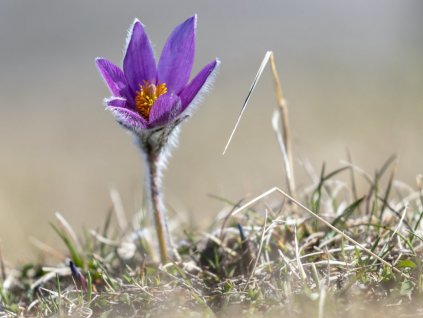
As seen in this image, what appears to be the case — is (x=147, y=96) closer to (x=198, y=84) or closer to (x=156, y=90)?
(x=156, y=90)

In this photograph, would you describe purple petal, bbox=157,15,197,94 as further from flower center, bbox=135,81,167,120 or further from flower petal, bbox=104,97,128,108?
flower petal, bbox=104,97,128,108

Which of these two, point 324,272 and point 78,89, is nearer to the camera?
point 324,272

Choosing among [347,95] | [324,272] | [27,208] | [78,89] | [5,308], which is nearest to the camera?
[324,272]

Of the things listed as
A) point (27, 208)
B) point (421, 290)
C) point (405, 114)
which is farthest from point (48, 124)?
point (421, 290)

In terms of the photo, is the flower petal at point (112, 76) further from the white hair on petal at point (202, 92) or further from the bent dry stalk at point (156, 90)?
the white hair on petal at point (202, 92)

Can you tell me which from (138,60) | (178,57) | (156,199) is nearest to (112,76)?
(138,60)

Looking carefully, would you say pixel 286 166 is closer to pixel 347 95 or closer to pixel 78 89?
pixel 347 95

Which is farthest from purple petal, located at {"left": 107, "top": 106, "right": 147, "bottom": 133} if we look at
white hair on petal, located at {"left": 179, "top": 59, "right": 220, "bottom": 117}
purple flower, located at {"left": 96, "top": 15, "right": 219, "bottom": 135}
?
white hair on petal, located at {"left": 179, "top": 59, "right": 220, "bottom": 117}
